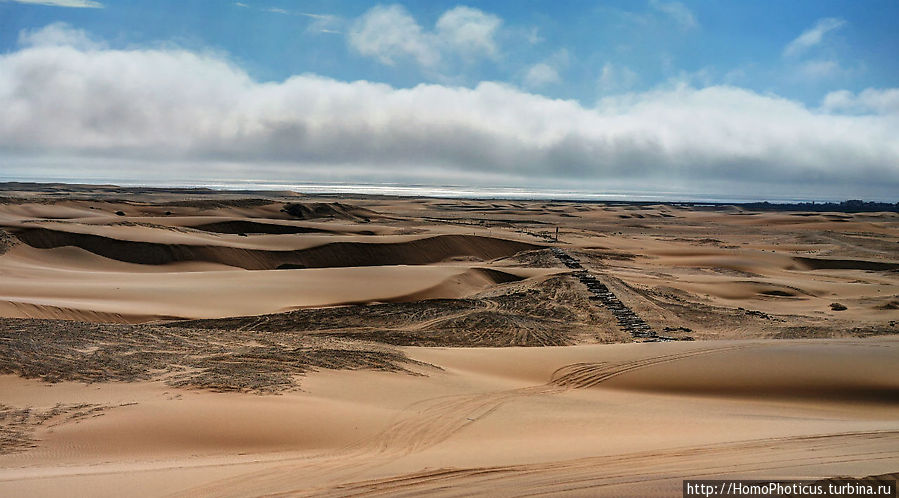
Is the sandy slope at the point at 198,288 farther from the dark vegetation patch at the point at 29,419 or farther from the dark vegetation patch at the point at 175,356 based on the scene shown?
the dark vegetation patch at the point at 29,419

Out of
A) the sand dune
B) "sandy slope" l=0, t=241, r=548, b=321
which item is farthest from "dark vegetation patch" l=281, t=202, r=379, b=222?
the sand dune

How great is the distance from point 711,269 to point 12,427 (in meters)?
32.3

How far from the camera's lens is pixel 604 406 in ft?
34.6

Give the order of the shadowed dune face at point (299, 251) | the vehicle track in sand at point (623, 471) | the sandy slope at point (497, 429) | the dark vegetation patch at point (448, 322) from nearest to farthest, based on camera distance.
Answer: the vehicle track in sand at point (623, 471) < the sandy slope at point (497, 429) < the dark vegetation patch at point (448, 322) < the shadowed dune face at point (299, 251)

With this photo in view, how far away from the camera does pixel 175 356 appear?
1136cm

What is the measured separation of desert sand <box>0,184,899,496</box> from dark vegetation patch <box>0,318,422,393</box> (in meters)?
0.06

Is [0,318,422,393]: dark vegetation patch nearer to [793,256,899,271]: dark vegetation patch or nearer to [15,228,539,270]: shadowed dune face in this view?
[15,228,539,270]: shadowed dune face

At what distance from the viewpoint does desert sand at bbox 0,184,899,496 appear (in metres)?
6.45

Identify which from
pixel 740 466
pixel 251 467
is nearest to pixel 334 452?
pixel 251 467

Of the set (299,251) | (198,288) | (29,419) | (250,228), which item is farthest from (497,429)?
(250,228)

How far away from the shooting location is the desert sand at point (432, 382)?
645cm

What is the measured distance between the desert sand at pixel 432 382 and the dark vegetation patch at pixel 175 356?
6cm

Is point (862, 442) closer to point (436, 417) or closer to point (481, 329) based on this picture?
point (436, 417)

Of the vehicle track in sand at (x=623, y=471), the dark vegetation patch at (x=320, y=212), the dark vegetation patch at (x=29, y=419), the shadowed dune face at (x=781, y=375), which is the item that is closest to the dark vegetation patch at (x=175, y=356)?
the dark vegetation patch at (x=29, y=419)
